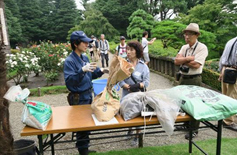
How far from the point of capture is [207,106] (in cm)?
209

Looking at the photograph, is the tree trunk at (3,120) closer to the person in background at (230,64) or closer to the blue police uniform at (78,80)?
the blue police uniform at (78,80)

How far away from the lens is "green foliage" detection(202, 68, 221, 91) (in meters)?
5.30

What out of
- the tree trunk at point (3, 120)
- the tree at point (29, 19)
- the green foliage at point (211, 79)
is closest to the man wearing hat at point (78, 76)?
the tree trunk at point (3, 120)

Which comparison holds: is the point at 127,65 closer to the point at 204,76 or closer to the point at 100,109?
the point at 100,109

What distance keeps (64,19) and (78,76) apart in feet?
118

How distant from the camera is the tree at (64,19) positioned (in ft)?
116

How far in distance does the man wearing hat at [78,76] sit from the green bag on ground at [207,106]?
1076 millimetres

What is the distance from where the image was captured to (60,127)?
192cm

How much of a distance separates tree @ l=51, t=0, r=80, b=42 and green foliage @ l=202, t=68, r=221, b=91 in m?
32.6

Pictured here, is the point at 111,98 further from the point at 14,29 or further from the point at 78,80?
the point at 14,29

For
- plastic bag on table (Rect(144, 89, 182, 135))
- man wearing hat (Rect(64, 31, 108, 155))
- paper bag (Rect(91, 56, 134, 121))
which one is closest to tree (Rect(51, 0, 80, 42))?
man wearing hat (Rect(64, 31, 108, 155))

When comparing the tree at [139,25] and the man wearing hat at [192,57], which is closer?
the man wearing hat at [192,57]

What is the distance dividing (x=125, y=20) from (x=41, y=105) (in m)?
30.5

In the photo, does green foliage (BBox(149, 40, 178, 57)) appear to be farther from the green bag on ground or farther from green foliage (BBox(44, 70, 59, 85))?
the green bag on ground
